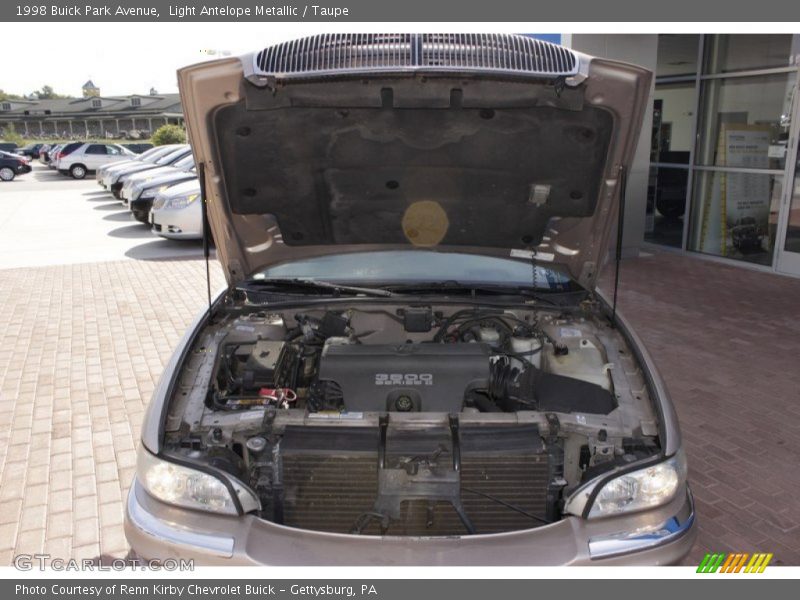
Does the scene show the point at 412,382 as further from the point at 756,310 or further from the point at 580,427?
the point at 756,310

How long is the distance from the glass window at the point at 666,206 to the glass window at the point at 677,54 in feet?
5.03

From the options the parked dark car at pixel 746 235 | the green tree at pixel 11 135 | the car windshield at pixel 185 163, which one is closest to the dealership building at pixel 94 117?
the green tree at pixel 11 135

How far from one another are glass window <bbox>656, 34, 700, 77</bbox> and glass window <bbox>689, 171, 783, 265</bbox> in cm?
168

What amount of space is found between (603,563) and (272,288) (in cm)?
231

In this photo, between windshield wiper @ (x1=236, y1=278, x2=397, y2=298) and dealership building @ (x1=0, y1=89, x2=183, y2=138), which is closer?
windshield wiper @ (x1=236, y1=278, x2=397, y2=298)

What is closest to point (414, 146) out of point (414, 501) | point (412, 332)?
point (412, 332)

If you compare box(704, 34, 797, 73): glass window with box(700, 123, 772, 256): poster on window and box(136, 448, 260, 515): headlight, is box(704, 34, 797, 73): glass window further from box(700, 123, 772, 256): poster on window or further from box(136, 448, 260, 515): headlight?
box(136, 448, 260, 515): headlight

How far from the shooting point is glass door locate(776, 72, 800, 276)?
8227mm

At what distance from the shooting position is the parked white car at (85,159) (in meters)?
27.7

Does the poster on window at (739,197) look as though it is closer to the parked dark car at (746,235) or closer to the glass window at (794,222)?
the parked dark car at (746,235)

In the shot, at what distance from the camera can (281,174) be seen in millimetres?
3252

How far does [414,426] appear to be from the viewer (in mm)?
2607

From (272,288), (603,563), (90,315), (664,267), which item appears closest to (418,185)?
(272,288)

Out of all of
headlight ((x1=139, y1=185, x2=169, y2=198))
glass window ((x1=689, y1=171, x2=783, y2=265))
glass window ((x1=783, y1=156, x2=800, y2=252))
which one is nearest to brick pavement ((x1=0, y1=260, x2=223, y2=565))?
headlight ((x1=139, y1=185, x2=169, y2=198))
